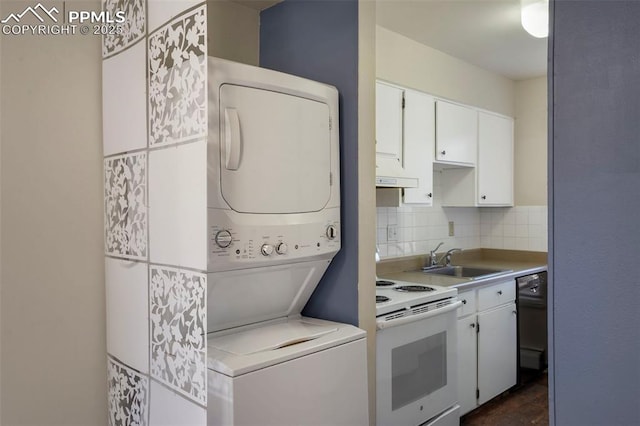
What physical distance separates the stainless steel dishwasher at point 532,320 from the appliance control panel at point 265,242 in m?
2.04

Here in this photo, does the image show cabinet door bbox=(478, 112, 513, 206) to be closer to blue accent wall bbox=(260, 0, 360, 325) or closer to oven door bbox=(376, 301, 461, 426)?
oven door bbox=(376, 301, 461, 426)

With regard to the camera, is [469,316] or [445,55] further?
[445,55]

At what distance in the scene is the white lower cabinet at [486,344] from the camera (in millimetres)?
3008

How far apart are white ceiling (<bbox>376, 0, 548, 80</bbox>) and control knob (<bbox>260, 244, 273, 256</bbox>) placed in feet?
5.10

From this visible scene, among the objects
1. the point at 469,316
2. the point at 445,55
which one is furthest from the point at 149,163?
the point at 445,55

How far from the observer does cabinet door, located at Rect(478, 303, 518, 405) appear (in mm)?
3148

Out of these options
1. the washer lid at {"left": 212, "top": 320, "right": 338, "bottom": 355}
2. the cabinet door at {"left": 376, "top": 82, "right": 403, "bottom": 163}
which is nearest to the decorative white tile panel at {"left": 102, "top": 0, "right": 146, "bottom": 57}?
the washer lid at {"left": 212, "top": 320, "right": 338, "bottom": 355}

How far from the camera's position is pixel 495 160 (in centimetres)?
398

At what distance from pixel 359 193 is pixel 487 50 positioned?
2021 millimetres

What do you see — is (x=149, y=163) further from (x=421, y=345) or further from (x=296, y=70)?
(x=421, y=345)

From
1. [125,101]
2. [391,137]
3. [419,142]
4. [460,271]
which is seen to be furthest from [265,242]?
[460,271]
